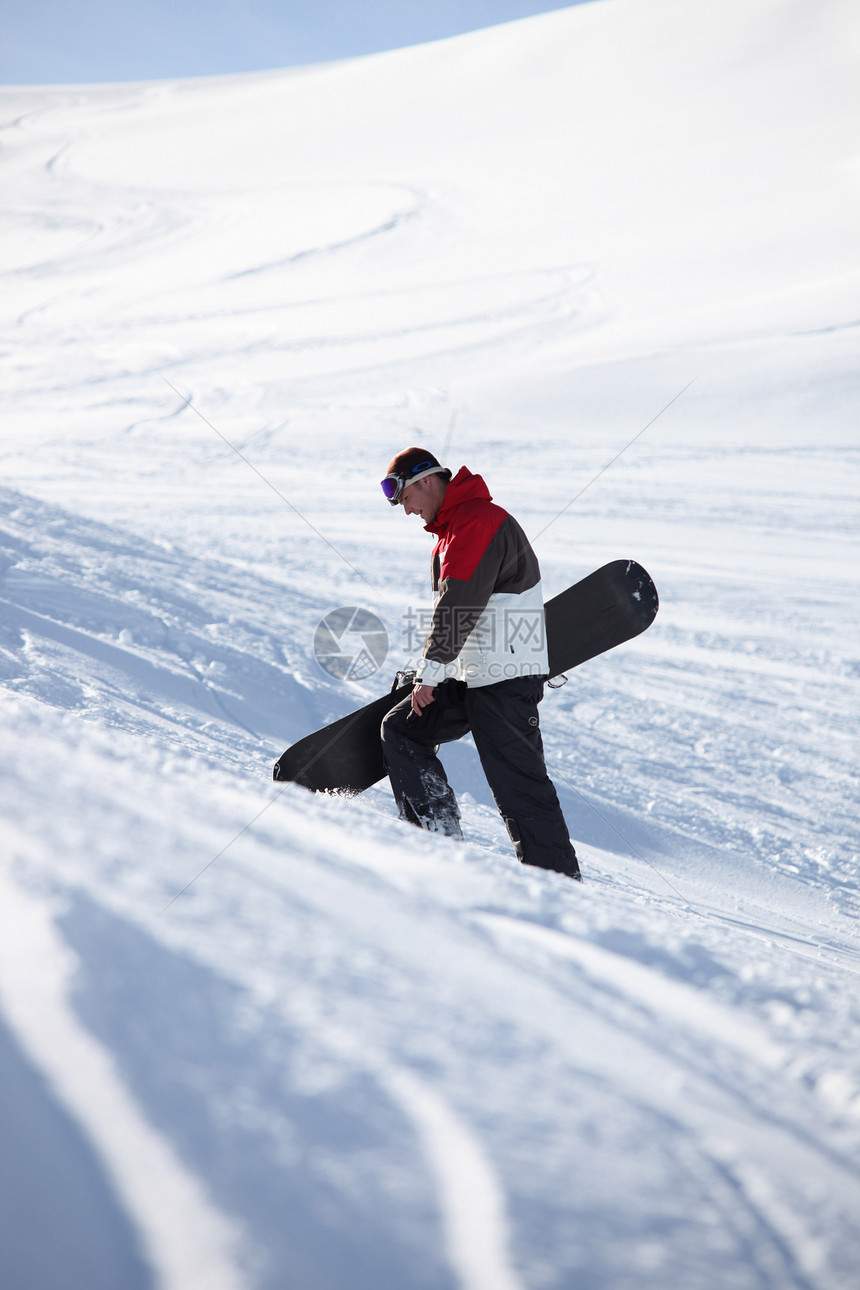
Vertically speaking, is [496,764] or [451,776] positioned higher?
[496,764]

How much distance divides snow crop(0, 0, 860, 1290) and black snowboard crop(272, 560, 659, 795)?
33cm

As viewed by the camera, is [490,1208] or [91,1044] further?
[91,1044]

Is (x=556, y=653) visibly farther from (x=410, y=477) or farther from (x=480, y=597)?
(x=410, y=477)

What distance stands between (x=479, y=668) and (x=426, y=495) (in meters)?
0.63

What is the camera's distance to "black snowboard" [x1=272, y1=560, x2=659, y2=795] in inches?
133

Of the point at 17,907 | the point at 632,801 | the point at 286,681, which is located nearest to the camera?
the point at 17,907

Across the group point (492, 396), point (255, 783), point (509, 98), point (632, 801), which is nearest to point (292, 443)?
point (492, 396)

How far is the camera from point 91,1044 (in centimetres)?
114

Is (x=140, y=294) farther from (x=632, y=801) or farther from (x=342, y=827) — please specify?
(x=342, y=827)

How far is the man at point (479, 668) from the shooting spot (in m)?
2.81

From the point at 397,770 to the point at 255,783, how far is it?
3.41 ft

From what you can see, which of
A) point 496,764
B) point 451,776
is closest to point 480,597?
point 496,764

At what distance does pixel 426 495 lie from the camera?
9.74 ft

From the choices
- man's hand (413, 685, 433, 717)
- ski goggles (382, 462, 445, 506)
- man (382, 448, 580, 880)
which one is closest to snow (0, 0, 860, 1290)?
man (382, 448, 580, 880)
